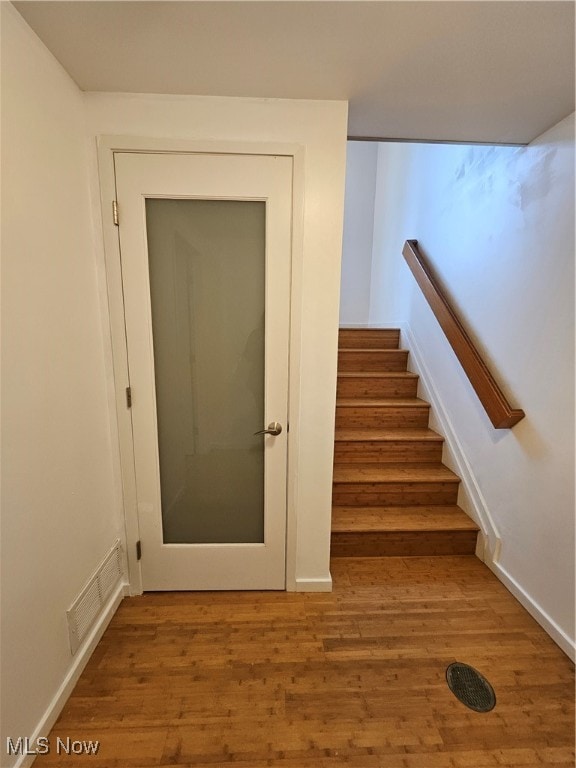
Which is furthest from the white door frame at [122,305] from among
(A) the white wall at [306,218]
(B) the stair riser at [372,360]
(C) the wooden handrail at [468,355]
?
(B) the stair riser at [372,360]

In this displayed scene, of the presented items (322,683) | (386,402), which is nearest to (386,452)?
(386,402)

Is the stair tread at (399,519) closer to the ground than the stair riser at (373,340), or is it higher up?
closer to the ground

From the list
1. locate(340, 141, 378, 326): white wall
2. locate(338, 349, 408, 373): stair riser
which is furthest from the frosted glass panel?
locate(340, 141, 378, 326): white wall

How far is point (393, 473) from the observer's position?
2.32 meters

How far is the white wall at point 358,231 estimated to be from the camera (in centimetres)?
394

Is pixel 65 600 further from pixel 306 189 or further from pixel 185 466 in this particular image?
pixel 306 189

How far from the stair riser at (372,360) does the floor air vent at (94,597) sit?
7.02ft

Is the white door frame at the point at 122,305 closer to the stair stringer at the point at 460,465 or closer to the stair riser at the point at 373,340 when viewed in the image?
the stair stringer at the point at 460,465

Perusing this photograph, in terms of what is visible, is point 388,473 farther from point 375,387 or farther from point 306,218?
point 306,218

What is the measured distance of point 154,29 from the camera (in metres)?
1.06

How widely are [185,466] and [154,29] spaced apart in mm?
1693

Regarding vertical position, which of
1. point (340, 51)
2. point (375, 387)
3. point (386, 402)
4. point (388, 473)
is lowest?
point (388, 473)

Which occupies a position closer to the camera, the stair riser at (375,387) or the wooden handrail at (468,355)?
the wooden handrail at (468,355)

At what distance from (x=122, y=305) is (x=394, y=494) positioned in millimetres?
2006
